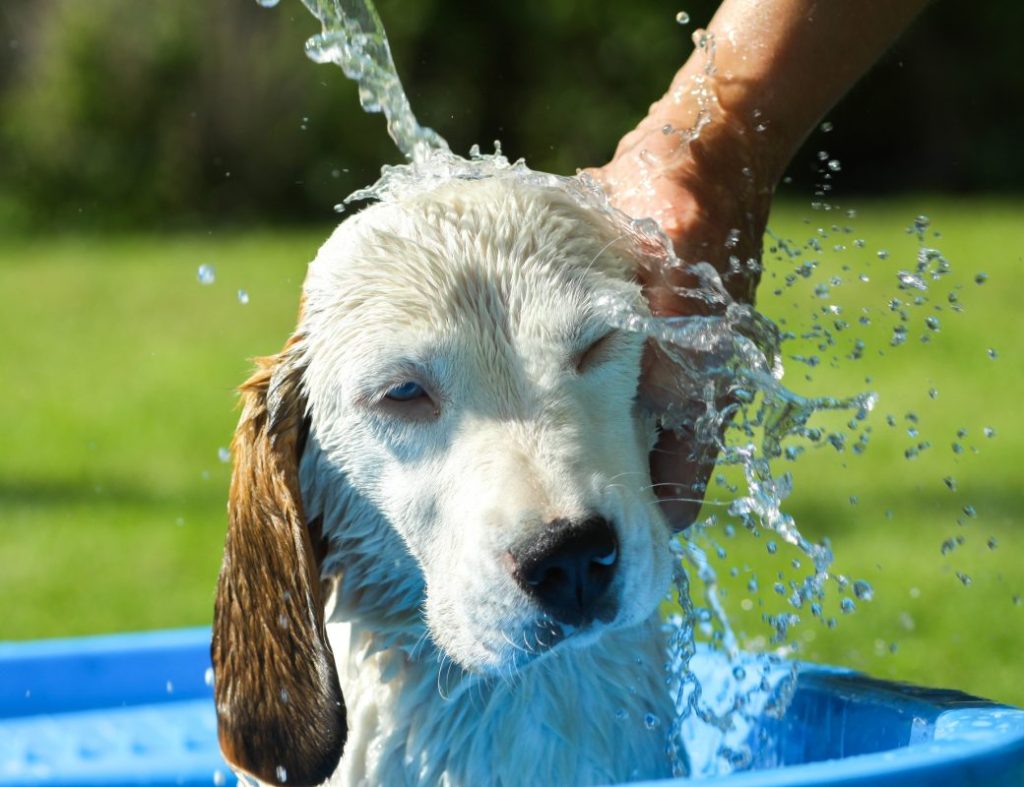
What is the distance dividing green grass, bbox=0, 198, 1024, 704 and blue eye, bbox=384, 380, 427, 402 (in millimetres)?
1701

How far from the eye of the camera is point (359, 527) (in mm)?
3340

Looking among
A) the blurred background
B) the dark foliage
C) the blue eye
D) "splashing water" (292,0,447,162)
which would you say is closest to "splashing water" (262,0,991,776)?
"splashing water" (292,0,447,162)

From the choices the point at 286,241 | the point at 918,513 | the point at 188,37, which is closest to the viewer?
the point at 918,513

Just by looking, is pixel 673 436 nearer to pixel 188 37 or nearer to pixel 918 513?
pixel 918 513

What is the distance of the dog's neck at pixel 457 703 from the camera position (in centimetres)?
332

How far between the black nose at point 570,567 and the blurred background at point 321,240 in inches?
37.0

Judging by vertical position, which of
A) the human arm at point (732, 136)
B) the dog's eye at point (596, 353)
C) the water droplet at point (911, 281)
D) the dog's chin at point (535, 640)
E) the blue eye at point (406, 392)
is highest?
the human arm at point (732, 136)

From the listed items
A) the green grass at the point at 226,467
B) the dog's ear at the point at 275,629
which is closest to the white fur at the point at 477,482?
the dog's ear at the point at 275,629

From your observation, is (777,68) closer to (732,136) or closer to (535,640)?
(732,136)

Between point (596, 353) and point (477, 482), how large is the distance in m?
0.42

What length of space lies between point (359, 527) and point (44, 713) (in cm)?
224

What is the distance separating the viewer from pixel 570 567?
2.79 meters

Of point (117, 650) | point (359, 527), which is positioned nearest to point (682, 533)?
point (359, 527)

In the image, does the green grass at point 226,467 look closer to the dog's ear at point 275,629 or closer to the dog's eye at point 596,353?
the dog's eye at point 596,353
